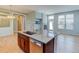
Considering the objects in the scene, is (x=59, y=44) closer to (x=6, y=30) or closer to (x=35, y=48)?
(x=35, y=48)

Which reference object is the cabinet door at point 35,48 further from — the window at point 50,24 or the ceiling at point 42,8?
the ceiling at point 42,8

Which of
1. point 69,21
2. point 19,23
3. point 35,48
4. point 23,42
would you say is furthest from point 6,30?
point 69,21

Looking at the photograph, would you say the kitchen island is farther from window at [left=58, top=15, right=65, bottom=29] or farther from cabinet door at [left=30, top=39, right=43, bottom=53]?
window at [left=58, top=15, right=65, bottom=29]

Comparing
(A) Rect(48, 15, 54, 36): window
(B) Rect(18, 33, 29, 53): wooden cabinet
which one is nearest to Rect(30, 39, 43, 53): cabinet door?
(B) Rect(18, 33, 29, 53): wooden cabinet

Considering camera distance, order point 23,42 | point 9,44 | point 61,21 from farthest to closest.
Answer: point 23,42 → point 9,44 → point 61,21

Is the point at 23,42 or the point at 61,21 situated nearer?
the point at 61,21

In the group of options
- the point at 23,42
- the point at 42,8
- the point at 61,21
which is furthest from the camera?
the point at 23,42

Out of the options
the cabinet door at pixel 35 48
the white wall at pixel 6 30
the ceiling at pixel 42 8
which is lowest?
the cabinet door at pixel 35 48

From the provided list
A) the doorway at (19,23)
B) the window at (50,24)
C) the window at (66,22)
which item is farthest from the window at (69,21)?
the doorway at (19,23)

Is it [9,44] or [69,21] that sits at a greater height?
[69,21]

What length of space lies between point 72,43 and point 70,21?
0.43 metres
